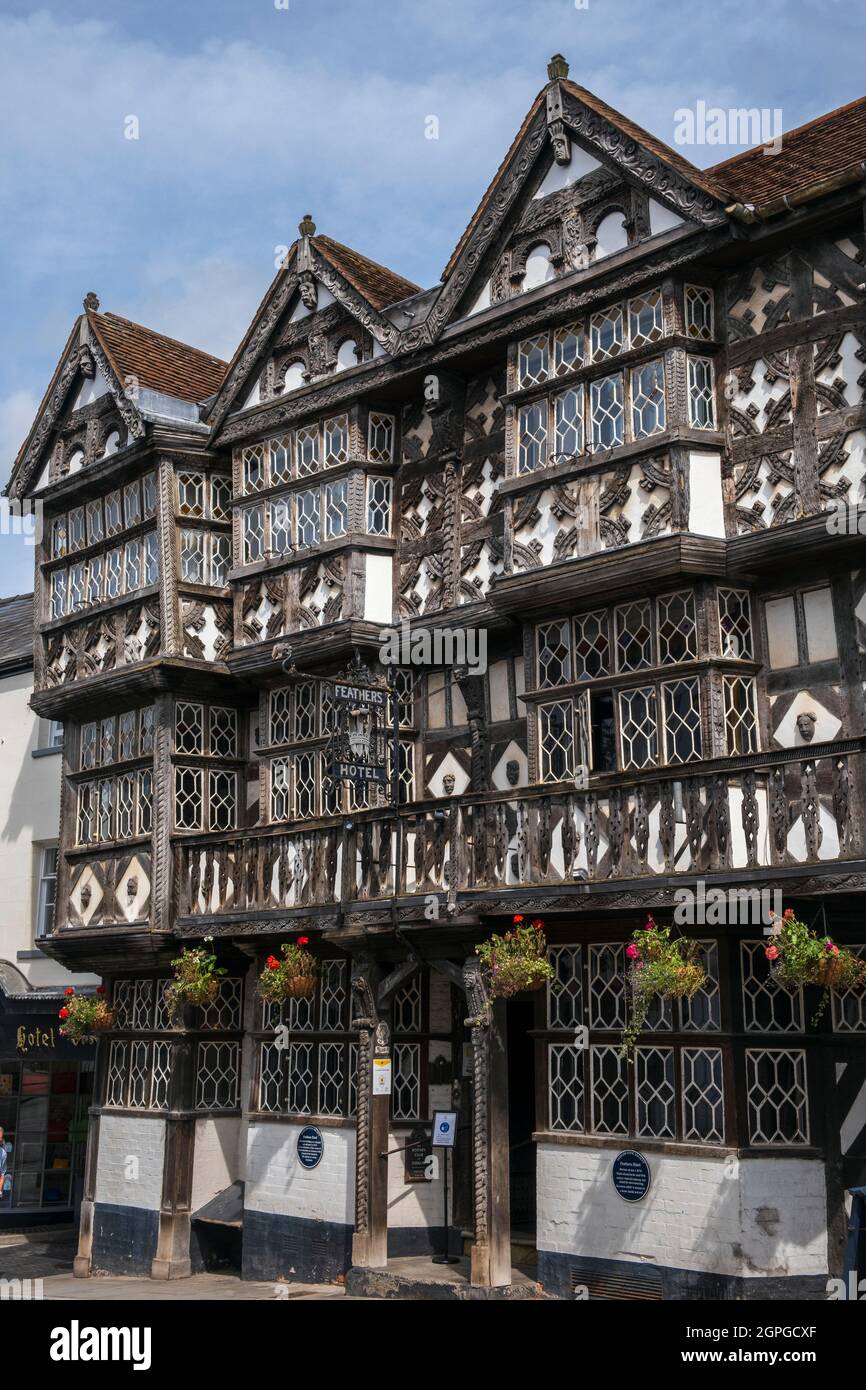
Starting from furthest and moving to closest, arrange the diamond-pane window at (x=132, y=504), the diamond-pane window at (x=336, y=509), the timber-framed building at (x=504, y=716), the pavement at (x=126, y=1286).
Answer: the diamond-pane window at (x=132, y=504) → the diamond-pane window at (x=336, y=509) → the pavement at (x=126, y=1286) → the timber-framed building at (x=504, y=716)

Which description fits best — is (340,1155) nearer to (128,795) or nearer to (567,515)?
(128,795)

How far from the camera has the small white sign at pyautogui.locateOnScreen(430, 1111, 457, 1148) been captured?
18.0 m

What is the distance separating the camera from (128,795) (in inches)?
Result: 877

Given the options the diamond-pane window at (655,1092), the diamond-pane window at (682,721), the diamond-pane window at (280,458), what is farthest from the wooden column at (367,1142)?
the diamond-pane window at (280,458)

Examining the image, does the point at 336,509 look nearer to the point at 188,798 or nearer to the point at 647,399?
the point at 188,798

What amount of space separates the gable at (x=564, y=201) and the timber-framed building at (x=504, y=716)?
0.05 metres

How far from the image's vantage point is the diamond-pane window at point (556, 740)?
17.2 meters

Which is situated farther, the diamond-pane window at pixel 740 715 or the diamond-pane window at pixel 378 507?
the diamond-pane window at pixel 378 507

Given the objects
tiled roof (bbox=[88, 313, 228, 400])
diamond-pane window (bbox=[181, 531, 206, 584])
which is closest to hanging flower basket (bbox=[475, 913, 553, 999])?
diamond-pane window (bbox=[181, 531, 206, 584])

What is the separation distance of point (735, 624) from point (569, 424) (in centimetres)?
299

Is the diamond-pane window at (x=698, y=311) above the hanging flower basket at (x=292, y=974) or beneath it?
above

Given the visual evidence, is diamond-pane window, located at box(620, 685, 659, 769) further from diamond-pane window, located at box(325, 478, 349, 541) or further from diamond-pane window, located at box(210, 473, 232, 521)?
diamond-pane window, located at box(210, 473, 232, 521)

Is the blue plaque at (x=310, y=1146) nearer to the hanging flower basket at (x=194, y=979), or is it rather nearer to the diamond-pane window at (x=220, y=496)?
the hanging flower basket at (x=194, y=979)
